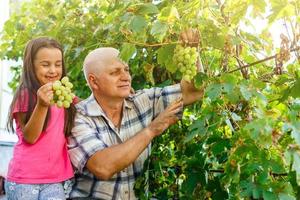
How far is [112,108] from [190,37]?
33.3 inches

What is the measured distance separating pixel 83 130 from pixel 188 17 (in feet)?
3.30

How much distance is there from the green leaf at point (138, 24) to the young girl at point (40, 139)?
0.82m

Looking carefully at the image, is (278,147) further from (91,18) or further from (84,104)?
(91,18)

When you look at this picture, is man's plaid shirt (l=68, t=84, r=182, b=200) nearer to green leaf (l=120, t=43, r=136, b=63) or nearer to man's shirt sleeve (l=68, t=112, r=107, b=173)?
man's shirt sleeve (l=68, t=112, r=107, b=173)

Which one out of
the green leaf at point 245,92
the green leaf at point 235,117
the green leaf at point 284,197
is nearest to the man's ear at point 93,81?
the green leaf at point 235,117

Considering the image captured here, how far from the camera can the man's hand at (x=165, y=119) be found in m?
2.40

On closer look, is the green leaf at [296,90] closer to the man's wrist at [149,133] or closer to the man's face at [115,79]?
the man's wrist at [149,133]

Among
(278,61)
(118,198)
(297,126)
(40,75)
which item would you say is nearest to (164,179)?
(118,198)

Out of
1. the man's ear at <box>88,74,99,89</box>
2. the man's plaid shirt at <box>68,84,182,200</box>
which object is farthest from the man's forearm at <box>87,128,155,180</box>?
the man's ear at <box>88,74,99,89</box>

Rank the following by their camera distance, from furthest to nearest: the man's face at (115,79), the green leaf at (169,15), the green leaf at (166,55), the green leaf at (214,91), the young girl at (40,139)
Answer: the man's face at (115,79), the young girl at (40,139), the green leaf at (166,55), the green leaf at (214,91), the green leaf at (169,15)

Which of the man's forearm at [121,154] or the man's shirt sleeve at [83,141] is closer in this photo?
the man's forearm at [121,154]

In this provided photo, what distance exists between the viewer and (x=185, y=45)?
1.96m

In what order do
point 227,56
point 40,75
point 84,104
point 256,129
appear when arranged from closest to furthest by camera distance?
point 256,129, point 227,56, point 40,75, point 84,104

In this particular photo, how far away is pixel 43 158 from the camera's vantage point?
2.53 metres
